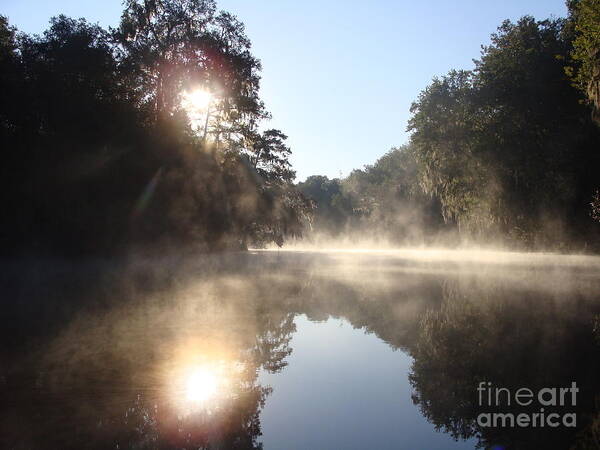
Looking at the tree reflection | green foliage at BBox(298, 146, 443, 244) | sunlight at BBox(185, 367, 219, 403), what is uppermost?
green foliage at BBox(298, 146, 443, 244)

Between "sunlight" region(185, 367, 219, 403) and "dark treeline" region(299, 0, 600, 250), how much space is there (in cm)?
2103

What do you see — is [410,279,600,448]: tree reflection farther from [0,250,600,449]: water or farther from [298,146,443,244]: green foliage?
[298,146,443,244]: green foliage

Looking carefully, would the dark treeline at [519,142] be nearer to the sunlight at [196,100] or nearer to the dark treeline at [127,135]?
the dark treeline at [127,135]

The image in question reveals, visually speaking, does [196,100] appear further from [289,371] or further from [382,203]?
[382,203]

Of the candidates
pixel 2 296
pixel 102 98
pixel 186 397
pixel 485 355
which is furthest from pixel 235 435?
pixel 102 98

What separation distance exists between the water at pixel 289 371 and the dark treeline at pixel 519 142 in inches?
697

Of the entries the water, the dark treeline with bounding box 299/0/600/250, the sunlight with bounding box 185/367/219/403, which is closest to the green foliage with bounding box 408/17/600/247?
the dark treeline with bounding box 299/0/600/250

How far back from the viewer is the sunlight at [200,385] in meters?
3.53

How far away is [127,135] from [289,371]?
18561mm

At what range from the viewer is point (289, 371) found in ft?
14.6

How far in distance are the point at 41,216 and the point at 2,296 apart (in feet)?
30.3

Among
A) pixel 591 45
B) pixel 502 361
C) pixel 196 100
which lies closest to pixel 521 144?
pixel 591 45

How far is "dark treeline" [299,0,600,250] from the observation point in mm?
25375

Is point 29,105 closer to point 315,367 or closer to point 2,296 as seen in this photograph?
point 2,296
